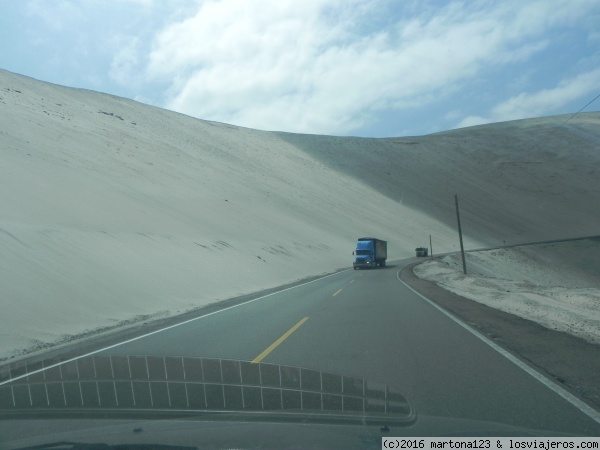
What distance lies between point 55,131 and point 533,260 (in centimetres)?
5272

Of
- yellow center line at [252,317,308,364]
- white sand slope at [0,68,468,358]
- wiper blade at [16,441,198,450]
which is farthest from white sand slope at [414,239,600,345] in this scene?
white sand slope at [0,68,468,358]

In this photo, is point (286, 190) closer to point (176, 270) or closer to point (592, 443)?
point (176, 270)

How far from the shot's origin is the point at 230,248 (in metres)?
42.6

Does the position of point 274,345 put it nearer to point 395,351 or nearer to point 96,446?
point 395,351

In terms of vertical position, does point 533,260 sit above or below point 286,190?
below

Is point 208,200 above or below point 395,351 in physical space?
above

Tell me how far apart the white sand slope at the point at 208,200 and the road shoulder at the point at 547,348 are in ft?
32.2

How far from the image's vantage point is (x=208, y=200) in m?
55.9

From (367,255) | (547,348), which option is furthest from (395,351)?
(367,255)

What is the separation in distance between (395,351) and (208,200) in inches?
1830

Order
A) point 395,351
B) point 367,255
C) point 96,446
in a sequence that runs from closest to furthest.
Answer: point 96,446 < point 395,351 < point 367,255

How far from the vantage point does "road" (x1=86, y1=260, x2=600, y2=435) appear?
6793 mm

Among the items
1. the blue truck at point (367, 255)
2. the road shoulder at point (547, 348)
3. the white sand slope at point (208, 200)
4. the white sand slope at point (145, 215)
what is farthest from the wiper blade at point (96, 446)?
the blue truck at point (367, 255)

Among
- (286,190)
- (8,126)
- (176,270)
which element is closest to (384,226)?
(286,190)
